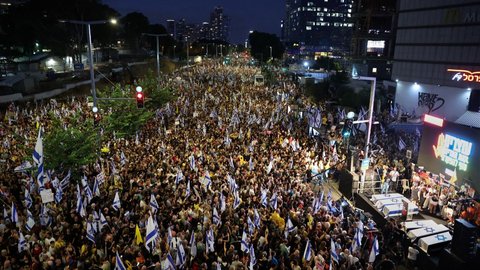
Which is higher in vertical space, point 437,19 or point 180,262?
point 437,19

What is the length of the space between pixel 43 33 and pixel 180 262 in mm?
52553

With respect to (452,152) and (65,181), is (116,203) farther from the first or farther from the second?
(452,152)

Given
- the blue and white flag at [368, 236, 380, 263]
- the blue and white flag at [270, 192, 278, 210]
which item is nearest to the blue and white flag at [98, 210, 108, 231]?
the blue and white flag at [270, 192, 278, 210]

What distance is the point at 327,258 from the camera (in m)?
11.4

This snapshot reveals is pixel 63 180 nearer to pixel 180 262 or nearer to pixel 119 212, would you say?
pixel 119 212

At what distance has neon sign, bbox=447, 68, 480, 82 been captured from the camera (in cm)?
3009

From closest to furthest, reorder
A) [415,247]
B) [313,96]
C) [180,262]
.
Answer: [180,262], [415,247], [313,96]

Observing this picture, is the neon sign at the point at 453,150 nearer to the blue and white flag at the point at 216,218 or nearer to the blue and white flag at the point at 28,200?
the blue and white flag at the point at 216,218

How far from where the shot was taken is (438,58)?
36469 millimetres

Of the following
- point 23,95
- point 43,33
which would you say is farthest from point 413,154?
point 43,33

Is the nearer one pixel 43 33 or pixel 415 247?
pixel 415 247

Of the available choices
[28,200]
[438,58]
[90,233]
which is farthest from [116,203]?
[438,58]

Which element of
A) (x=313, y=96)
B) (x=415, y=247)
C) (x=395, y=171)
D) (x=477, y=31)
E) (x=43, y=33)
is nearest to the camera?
(x=415, y=247)

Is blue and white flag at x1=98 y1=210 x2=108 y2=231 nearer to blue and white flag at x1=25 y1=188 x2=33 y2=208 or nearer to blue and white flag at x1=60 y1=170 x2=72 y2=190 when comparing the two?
blue and white flag at x1=25 y1=188 x2=33 y2=208
